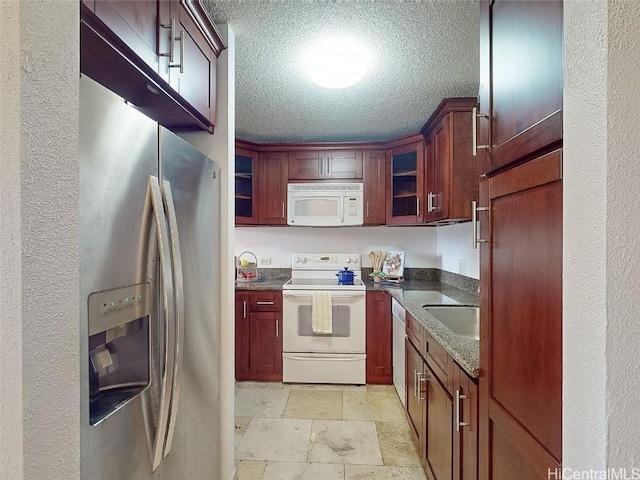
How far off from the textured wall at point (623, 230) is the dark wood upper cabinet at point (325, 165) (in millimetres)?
2791

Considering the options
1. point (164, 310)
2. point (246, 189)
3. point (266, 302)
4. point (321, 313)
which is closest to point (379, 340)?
point (321, 313)

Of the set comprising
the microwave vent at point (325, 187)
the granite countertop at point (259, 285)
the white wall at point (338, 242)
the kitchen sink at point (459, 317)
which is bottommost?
the kitchen sink at point (459, 317)

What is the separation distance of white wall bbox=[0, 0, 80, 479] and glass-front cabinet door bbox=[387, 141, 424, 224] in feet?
9.02

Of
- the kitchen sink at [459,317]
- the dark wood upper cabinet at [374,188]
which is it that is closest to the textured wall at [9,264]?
the kitchen sink at [459,317]

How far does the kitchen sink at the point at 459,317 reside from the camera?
2.12 metres

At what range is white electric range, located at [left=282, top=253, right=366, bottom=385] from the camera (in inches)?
115

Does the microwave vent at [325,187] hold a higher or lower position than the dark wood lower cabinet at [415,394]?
higher

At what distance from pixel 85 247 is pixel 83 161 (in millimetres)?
192

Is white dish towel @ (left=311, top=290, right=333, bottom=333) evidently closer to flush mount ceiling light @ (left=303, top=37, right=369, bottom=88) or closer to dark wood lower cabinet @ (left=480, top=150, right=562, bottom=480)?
flush mount ceiling light @ (left=303, top=37, right=369, bottom=88)

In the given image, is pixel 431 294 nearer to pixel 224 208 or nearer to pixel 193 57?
pixel 224 208

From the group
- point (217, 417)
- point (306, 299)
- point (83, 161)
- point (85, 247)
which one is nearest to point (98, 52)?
point (83, 161)

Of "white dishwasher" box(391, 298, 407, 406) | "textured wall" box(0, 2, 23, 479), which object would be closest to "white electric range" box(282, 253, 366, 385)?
"white dishwasher" box(391, 298, 407, 406)

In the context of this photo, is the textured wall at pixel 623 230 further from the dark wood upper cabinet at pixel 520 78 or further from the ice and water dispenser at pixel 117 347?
the ice and water dispenser at pixel 117 347

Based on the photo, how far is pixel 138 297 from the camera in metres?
0.93
